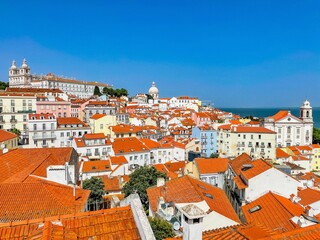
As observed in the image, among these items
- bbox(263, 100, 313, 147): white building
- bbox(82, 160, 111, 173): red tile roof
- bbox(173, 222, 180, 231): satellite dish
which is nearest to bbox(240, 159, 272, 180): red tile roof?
bbox(173, 222, 180, 231): satellite dish

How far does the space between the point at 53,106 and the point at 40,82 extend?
6149 centimetres

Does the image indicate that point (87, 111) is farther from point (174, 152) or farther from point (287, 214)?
point (287, 214)

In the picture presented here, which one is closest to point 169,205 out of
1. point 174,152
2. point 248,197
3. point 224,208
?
point 224,208

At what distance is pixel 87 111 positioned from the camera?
77.4m

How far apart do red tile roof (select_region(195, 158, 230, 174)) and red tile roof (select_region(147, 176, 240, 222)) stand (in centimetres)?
1009

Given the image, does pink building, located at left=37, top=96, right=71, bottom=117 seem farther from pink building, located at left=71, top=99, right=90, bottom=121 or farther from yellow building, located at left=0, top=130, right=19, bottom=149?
yellow building, located at left=0, top=130, right=19, bottom=149

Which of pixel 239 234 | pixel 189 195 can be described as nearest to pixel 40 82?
pixel 189 195

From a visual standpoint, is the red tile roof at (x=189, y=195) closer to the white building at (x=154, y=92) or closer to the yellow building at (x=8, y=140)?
the yellow building at (x=8, y=140)

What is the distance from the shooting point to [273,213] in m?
15.9

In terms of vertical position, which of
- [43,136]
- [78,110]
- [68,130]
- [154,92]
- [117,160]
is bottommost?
[117,160]

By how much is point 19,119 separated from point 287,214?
61.9 metres

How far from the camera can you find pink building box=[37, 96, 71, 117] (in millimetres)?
66688

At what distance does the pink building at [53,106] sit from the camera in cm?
6669

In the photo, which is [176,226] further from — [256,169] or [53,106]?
[53,106]
